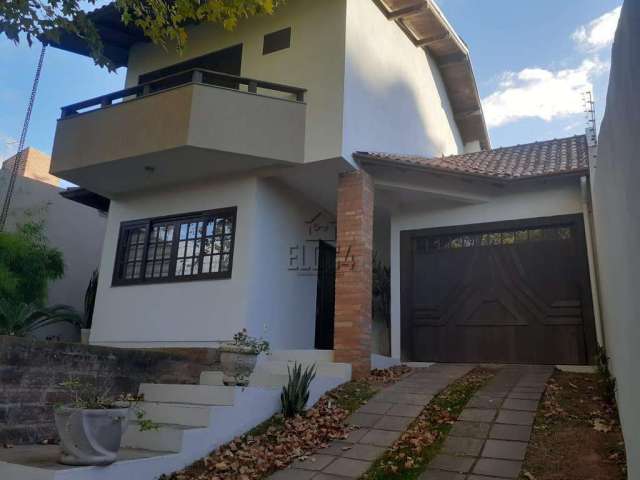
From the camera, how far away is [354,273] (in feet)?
26.6

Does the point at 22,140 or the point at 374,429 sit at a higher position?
the point at 22,140

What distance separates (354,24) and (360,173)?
9.02 feet

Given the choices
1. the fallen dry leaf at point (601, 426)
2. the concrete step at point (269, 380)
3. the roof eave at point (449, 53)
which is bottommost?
the fallen dry leaf at point (601, 426)

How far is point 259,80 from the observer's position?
30.1ft

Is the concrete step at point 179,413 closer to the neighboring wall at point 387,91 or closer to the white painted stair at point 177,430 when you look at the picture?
the white painted stair at point 177,430

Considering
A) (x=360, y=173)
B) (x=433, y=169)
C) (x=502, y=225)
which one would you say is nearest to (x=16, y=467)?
(x=360, y=173)

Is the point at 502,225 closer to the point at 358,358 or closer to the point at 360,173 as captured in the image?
the point at 360,173

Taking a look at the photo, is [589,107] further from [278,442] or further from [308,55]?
[278,442]

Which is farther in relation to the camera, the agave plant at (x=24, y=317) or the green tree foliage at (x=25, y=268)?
the green tree foliage at (x=25, y=268)

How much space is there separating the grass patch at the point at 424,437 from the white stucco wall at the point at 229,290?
3443 mm

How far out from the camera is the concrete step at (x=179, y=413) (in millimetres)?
5238

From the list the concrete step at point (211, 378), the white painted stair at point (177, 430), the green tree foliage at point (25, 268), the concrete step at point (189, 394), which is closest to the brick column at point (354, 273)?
the white painted stair at point (177, 430)

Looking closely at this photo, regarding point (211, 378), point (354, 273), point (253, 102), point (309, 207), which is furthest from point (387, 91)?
point (211, 378)

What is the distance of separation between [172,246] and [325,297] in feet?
10.7
